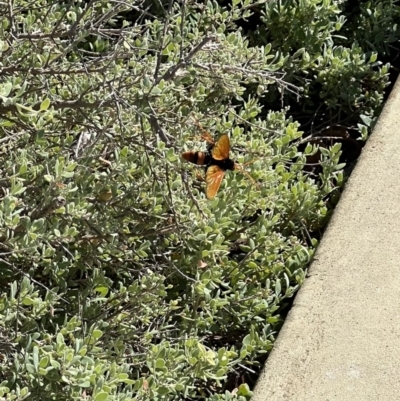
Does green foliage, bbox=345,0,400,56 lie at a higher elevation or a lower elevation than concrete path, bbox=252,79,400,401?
higher

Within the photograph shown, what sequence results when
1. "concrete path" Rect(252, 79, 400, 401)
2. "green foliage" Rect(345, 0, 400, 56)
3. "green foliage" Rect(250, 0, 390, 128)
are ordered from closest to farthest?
"concrete path" Rect(252, 79, 400, 401) < "green foliage" Rect(250, 0, 390, 128) < "green foliage" Rect(345, 0, 400, 56)

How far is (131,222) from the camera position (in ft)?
9.72

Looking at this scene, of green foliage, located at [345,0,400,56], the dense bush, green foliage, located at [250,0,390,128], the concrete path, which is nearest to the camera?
the dense bush

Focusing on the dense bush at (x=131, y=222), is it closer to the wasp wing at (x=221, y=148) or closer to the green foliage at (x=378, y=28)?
the wasp wing at (x=221, y=148)

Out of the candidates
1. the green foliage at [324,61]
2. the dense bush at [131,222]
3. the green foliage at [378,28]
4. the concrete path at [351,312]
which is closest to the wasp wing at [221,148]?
the dense bush at [131,222]

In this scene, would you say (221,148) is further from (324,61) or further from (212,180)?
(324,61)

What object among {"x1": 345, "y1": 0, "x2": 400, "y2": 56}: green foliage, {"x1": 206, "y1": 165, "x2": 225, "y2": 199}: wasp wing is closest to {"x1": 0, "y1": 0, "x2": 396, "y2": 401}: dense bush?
{"x1": 206, "y1": 165, "x2": 225, "y2": 199}: wasp wing

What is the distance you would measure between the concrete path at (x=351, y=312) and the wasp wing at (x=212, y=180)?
58cm

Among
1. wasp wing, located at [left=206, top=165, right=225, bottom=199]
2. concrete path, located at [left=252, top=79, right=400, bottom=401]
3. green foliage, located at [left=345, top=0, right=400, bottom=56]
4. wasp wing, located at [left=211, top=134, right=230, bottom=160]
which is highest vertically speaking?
green foliage, located at [left=345, top=0, right=400, bottom=56]

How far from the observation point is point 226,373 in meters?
3.03

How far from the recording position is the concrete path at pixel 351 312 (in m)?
2.96

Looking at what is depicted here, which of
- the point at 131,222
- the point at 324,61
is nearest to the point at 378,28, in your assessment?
the point at 324,61

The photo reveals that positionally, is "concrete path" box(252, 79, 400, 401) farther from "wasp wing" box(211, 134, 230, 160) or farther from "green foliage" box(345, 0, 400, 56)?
"green foliage" box(345, 0, 400, 56)

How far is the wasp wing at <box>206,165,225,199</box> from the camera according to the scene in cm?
301
